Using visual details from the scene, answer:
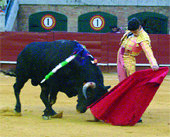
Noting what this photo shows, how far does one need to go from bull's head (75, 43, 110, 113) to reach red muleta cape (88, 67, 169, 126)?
0.29 ft

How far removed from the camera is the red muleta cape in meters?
5.11

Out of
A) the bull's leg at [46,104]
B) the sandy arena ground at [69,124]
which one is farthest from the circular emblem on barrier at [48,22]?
the bull's leg at [46,104]

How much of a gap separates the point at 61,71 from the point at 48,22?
11.6 meters

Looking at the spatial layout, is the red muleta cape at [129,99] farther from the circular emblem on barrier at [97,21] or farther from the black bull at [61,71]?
the circular emblem on barrier at [97,21]

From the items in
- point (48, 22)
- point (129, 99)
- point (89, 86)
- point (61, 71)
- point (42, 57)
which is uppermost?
point (42, 57)

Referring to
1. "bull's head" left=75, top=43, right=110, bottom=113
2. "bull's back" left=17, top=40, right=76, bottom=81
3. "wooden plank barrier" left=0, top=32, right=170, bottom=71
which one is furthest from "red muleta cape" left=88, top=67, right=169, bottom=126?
"wooden plank barrier" left=0, top=32, right=170, bottom=71

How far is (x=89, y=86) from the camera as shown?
5.14 meters

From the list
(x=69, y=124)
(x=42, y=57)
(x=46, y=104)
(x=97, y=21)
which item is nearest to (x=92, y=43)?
(x=97, y=21)

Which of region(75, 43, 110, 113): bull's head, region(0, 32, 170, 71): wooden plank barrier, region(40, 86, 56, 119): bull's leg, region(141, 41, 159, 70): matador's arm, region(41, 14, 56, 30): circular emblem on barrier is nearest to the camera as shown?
region(141, 41, 159, 70): matador's arm

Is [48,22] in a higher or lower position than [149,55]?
lower

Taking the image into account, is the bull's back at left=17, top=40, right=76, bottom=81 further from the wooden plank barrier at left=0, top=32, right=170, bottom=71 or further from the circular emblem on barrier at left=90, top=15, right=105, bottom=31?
the circular emblem on barrier at left=90, top=15, right=105, bottom=31

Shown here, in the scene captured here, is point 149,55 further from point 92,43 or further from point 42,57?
point 92,43

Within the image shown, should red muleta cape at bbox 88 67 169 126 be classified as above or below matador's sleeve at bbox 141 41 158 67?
below

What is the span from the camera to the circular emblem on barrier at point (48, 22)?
16859 mm
